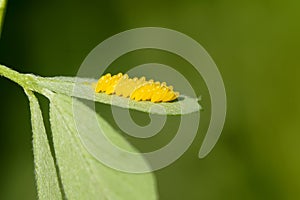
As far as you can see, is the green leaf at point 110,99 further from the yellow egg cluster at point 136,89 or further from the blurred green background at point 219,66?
the blurred green background at point 219,66

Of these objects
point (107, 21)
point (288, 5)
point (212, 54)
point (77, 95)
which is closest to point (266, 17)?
point (288, 5)

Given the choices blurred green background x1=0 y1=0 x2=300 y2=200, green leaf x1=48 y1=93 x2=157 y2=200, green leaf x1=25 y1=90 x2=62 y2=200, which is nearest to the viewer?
green leaf x1=48 y1=93 x2=157 y2=200

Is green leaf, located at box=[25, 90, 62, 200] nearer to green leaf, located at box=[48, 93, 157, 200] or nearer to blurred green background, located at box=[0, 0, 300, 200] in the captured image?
green leaf, located at box=[48, 93, 157, 200]

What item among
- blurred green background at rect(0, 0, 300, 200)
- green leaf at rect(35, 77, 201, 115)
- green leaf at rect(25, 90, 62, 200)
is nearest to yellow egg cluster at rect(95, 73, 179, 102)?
green leaf at rect(35, 77, 201, 115)

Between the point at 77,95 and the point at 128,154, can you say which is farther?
the point at 77,95

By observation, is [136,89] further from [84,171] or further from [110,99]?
[84,171]

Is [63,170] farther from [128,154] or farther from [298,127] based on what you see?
[298,127]
